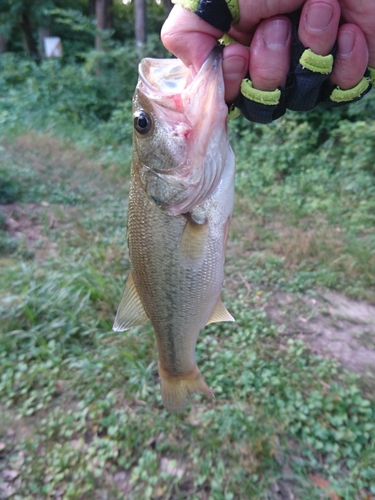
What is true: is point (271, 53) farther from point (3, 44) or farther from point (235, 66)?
point (3, 44)

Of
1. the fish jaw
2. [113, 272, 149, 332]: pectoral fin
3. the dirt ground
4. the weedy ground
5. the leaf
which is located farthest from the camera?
the dirt ground

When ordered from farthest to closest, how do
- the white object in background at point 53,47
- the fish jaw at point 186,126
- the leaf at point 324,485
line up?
the white object in background at point 53,47 → the leaf at point 324,485 → the fish jaw at point 186,126

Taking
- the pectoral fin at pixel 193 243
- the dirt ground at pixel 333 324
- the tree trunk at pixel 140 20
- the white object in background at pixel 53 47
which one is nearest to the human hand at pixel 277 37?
the pectoral fin at pixel 193 243

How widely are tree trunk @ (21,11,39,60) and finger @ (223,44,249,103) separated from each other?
17.4m

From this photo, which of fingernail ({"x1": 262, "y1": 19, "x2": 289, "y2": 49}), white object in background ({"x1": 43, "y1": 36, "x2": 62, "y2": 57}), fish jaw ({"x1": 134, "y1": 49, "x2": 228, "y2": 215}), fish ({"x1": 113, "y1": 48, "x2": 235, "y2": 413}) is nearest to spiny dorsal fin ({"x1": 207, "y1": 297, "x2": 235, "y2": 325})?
fish ({"x1": 113, "y1": 48, "x2": 235, "y2": 413})

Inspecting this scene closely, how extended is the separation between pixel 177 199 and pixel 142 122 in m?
0.30

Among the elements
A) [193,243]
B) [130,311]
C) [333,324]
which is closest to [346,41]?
[193,243]

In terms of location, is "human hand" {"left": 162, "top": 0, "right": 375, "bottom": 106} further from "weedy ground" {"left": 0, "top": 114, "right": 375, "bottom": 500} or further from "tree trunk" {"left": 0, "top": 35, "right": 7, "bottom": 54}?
"tree trunk" {"left": 0, "top": 35, "right": 7, "bottom": 54}

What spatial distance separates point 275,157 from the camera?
694cm

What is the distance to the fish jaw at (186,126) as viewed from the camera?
133 centimetres

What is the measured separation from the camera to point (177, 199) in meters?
1.49

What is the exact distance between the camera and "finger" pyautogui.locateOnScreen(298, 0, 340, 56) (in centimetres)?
121

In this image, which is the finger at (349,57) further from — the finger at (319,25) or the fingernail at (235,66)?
the fingernail at (235,66)

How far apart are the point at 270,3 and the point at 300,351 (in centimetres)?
257
